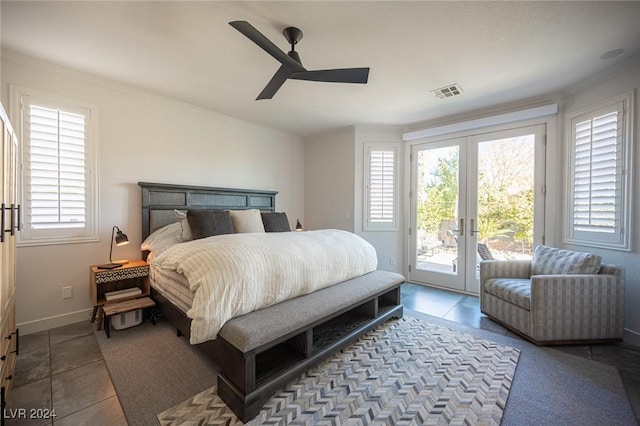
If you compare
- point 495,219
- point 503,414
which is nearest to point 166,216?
point 503,414

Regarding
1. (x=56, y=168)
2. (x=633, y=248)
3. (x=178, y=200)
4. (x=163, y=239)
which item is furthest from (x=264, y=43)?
(x=633, y=248)

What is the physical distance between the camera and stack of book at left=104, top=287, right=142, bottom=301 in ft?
8.61

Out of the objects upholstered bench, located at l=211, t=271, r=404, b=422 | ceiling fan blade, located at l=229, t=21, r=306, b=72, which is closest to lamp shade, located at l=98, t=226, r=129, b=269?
upholstered bench, located at l=211, t=271, r=404, b=422

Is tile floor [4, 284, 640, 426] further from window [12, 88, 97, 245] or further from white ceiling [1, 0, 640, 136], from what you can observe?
white ceiling [1, 0, 640, 136]

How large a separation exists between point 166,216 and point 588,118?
16.9 ft

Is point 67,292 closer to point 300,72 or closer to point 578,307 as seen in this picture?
point 300,72

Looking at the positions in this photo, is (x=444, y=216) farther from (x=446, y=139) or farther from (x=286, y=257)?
(x=286, y=257)

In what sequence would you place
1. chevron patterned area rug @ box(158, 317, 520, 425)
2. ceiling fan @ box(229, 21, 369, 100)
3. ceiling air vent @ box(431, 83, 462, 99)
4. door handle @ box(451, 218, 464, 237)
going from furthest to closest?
1. door handle @ box(451, 218, 464, 237)
2. ceiling air vent @ box(431, 83, 462, 99)
3. ceiling fan @ box(229, 21, 369, 100)
4. chevron patterned area rug @ box(158, 317, 520, 425)

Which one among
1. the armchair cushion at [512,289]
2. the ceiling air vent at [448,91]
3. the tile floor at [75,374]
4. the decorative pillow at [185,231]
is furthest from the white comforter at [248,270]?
the ceiling air vent at [448,91]

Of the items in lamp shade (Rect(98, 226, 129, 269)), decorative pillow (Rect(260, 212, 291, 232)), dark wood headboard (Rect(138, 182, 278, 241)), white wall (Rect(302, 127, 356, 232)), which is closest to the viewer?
lamp shade (Rect(98, 226, 129, 269))

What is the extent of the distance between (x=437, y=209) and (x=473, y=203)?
525mm

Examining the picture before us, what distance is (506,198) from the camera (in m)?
3.61

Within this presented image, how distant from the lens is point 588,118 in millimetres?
2912

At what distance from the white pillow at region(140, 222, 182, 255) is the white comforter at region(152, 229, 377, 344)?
0.86ft
